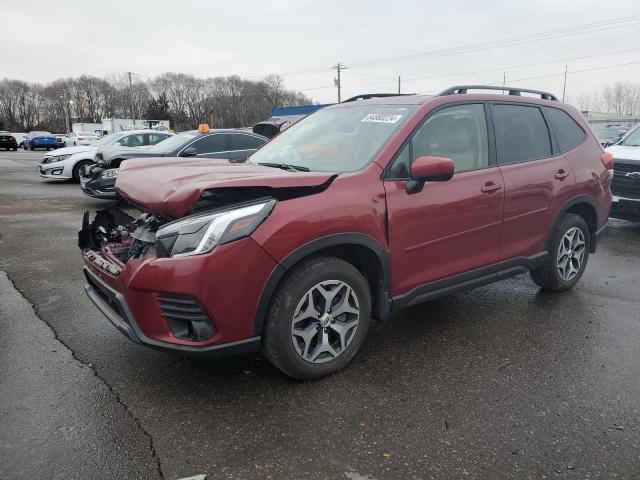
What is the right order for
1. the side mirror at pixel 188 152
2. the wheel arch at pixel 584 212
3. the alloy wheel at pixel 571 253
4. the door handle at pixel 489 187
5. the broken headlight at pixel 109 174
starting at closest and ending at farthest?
1. the door handle at pixel 489 187
2. the wheel arch at pixel 584 212
3. the alloy wheel at pixel 571 253
4. the side mirror at pixel 188 152
5. the broken headlight at pixel 109 174

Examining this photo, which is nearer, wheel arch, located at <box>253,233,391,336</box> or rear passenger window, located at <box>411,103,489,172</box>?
wheel arch, located at <box>253,233,391,336</box>

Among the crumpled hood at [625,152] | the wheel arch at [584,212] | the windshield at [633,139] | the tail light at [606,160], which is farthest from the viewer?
the windshield at [633,139]

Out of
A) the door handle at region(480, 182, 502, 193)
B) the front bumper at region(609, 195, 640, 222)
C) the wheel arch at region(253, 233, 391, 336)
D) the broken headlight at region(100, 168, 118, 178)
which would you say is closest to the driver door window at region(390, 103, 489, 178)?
the door handle at region(480, 182, 502, 193)

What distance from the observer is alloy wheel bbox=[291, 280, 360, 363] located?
300 cm

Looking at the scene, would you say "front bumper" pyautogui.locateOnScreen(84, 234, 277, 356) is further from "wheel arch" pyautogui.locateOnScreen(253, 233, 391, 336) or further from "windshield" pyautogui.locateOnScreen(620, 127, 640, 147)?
"windshield" pyautogui.locateOnScreen(620, 127, 640, 147)


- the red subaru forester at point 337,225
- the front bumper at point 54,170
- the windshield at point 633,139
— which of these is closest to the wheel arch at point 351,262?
the red subaru forester at point 337,225

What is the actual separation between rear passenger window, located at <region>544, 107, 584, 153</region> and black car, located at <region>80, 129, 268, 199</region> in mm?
5953

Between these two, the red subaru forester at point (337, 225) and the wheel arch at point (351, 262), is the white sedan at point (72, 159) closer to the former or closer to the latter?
the red subaru forester at point (337, 225)

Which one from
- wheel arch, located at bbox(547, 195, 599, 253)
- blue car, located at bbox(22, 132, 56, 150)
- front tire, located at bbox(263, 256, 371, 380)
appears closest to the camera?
front tire, located at bbox(263, 256, 371, 380)

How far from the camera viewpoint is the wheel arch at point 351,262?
2830 mm

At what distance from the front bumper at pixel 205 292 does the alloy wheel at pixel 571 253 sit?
316cm

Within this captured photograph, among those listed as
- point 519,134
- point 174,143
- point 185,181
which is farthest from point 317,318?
point 174,143

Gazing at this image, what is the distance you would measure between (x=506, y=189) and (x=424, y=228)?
3.13 ft

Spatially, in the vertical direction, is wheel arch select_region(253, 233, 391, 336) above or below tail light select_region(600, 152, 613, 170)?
below
